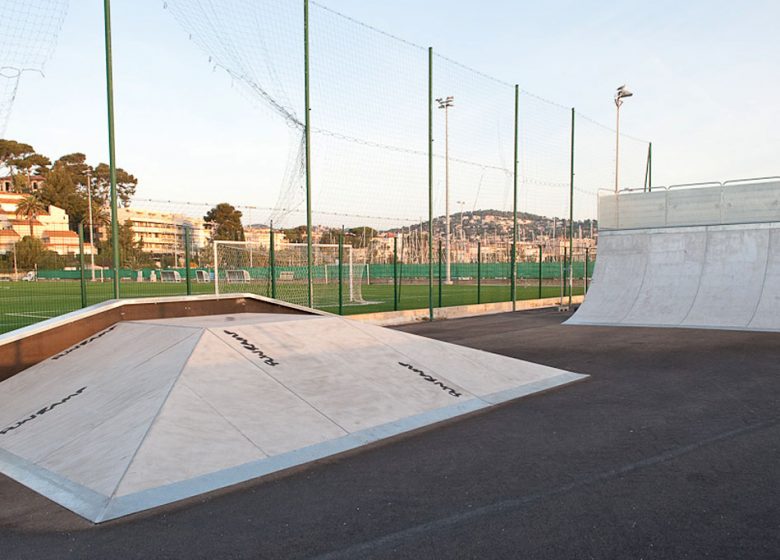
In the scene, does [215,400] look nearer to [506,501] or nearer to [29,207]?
[506,501]

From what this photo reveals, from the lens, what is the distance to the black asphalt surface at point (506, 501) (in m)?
3.49

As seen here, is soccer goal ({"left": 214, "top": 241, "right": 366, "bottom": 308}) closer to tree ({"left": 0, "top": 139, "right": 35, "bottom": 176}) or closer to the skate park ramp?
the skate park ramp

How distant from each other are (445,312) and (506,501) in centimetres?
1558

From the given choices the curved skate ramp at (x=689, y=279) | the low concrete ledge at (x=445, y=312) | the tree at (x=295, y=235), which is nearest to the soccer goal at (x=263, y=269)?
the tree at (x=295, y=235)

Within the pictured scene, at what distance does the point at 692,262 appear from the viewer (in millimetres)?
18172

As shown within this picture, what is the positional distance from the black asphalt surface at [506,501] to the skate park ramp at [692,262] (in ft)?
32.8

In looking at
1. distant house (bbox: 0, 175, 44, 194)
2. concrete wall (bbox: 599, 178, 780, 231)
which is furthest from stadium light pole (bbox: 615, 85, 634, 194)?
distant house (bbox: 0, 175, 44, 194)

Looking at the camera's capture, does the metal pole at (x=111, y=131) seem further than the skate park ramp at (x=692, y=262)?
No

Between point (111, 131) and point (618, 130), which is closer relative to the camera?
point (111, 131)

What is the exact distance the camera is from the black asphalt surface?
3486mm

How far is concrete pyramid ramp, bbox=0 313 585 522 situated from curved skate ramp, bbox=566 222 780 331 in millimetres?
9129

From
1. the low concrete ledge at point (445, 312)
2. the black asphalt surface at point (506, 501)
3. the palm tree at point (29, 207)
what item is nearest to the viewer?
the black asphalt surface at point (506, 501)

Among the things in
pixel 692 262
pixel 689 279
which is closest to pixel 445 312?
pixel 689 279

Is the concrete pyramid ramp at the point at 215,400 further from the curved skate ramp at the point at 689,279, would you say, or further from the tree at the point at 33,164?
the tree at the point at 33,164
